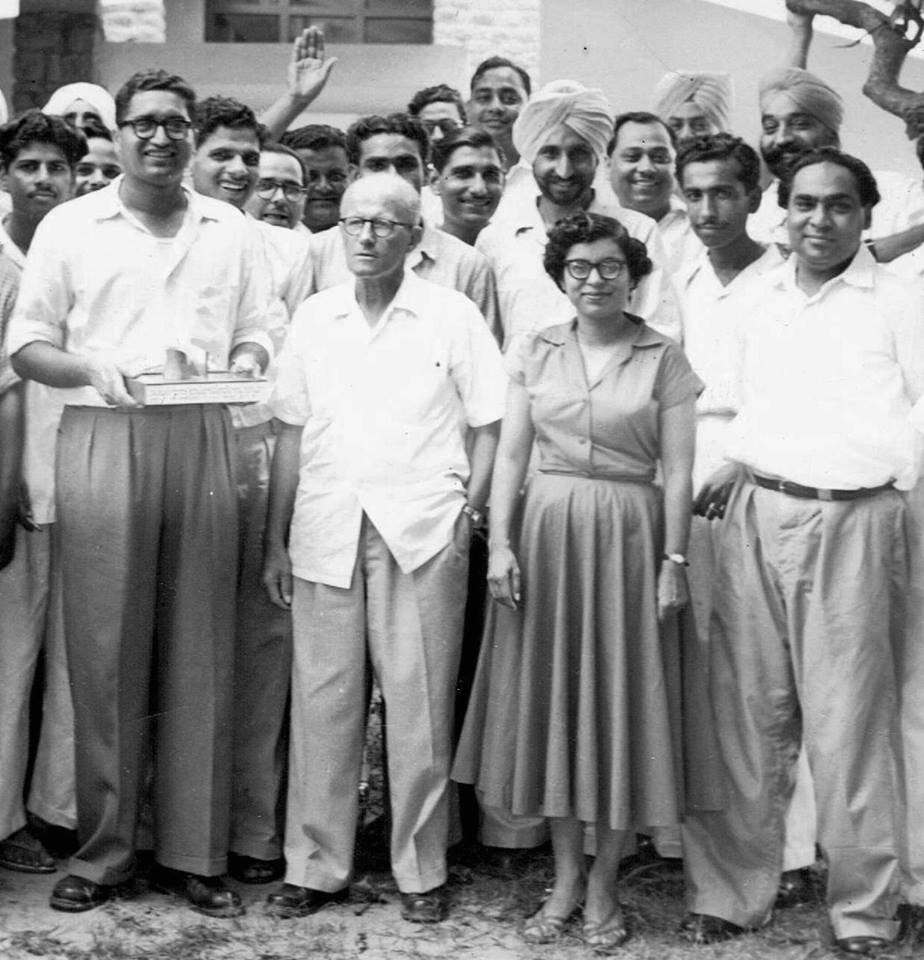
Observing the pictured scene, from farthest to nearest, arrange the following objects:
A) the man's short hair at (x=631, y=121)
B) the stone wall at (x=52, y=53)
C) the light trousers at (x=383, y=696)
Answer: the stone wall at (x=52, y=53)
the man's short hair at (x=631, y=121)
the light trousers at (x=383, y=696)

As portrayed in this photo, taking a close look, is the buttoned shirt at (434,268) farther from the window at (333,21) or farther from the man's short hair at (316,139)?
the window at (333,21)

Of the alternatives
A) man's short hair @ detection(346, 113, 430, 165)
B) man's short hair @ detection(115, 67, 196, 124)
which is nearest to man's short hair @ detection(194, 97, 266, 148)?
man's short hair @ detection(346, 113, 430, 165)

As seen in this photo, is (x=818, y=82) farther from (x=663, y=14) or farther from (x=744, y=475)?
(x=663, y=14)

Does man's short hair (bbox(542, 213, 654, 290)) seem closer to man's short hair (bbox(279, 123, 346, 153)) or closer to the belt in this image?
the belt

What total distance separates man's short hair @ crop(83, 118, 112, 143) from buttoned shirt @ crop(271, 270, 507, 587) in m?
2.09

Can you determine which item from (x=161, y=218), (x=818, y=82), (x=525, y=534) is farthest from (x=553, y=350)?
(x=818, y=82)

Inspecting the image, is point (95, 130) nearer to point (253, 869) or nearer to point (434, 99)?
point (434, 99)

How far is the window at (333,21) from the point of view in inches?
434

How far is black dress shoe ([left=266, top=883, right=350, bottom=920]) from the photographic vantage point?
467 cm

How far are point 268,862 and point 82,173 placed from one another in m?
2.84

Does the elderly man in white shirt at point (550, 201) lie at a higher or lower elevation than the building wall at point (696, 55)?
lower

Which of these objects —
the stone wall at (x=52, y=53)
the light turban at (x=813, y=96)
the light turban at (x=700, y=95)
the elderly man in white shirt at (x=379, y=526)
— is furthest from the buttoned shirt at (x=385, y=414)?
the stone wall at (x=52, y=53)

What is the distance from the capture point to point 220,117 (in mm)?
5570

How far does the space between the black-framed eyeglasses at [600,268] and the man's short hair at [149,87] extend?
122 cm
